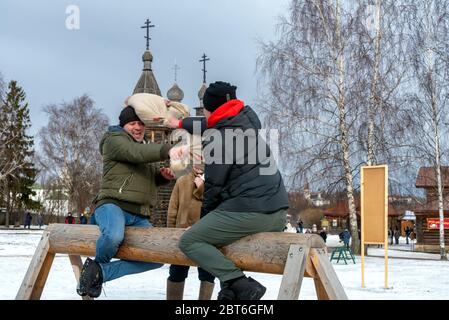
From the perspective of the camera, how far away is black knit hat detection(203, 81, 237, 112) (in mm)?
3795

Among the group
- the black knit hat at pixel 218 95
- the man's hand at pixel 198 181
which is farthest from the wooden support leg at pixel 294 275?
the man's hand at pixel 198 181

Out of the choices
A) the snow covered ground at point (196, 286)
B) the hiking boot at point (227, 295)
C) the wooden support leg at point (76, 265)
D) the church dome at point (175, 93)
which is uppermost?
the church dome at point (175, 93)

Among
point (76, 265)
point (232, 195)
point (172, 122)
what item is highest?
point (172, 122)

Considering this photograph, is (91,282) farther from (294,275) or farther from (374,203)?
(374,203)

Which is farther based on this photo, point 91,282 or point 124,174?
point 124,174

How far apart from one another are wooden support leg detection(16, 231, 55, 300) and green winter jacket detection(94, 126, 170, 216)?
2.39 ft

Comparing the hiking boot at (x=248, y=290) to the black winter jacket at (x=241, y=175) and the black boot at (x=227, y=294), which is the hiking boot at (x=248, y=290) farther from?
the black winter jacket at (x=241, y=175)

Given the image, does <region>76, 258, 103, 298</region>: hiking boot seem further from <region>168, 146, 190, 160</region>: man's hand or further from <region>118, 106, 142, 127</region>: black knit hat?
<region>118, 106, 142, 127</region>: black knit hat

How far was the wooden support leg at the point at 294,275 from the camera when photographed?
10.6 feet

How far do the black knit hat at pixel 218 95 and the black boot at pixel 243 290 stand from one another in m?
1.23

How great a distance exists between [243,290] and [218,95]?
4.44ft

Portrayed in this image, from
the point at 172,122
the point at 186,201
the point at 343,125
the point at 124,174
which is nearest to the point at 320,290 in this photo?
the point at 172,122

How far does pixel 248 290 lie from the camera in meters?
3.35

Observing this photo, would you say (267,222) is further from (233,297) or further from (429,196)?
(429,196)
